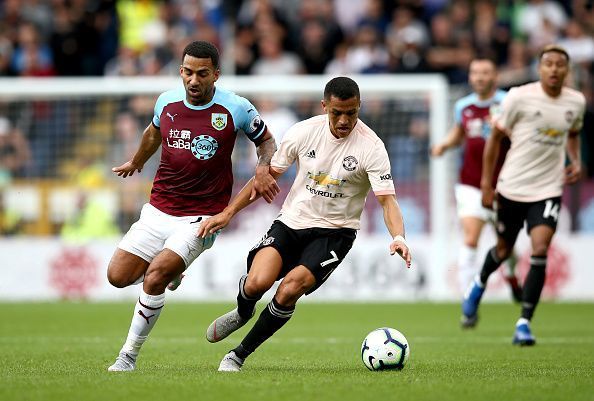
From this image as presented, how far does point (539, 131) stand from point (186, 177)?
3.88 meters

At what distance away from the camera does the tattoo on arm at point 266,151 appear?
8633 mm

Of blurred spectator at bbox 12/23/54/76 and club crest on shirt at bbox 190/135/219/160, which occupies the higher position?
club crest on shirt at bbox 190/135/219/160

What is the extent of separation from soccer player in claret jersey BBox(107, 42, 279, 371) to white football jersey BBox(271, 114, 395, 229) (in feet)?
0.97

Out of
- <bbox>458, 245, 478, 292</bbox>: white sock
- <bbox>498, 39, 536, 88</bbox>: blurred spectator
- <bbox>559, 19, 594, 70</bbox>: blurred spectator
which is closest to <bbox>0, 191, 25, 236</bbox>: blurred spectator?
<bbox>458, 245, 478, 292</bbox>: white sock

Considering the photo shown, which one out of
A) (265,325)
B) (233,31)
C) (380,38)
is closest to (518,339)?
(265,325)

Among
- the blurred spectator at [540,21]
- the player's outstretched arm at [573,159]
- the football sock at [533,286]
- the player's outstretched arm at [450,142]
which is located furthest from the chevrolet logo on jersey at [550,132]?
the blurred spectator at [540,21]

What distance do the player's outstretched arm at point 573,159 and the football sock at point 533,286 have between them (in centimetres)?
100

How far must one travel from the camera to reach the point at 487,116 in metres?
13.5

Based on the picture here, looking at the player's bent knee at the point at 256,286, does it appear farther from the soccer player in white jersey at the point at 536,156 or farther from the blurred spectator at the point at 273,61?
the blurred spectator at the point at 273,61

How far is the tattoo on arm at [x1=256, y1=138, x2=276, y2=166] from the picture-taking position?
8.63m

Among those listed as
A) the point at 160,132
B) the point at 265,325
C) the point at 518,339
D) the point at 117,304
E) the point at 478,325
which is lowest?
the point at 117,304

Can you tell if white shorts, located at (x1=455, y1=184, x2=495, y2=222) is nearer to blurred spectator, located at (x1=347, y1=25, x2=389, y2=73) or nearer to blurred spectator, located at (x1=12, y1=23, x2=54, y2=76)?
blurred spectator, located at (x1=347, y1=25, x2=389, y2=73)

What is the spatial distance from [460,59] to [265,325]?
12507 mm

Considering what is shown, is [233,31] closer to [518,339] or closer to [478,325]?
[478,325]
